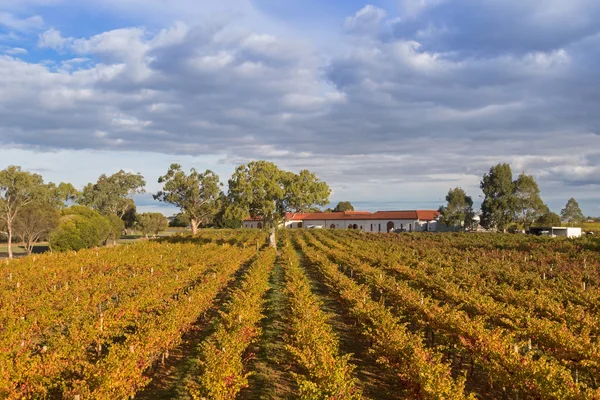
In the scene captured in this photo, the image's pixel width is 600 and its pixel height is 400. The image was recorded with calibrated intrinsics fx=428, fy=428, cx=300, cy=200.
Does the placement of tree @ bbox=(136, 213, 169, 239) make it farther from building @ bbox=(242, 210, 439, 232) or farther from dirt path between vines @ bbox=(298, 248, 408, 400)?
dirt path between vines @ bbox=(298, 248, 408, 400)

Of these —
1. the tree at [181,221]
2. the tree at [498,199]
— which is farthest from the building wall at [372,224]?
the tree at [181,221]

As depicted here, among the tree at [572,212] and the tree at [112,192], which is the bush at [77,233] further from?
the tree at [572,212]

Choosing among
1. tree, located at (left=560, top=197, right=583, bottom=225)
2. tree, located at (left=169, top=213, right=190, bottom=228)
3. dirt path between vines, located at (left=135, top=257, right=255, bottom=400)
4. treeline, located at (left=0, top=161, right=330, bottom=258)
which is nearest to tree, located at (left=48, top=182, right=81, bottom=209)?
treeline, located at (left=0, top=161, right=330, bottom=258)

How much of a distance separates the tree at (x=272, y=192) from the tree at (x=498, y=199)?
44554 mm

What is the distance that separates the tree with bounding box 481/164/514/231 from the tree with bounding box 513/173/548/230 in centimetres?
117

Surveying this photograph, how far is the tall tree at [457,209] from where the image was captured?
276ft

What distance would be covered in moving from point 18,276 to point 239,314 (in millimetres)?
17973

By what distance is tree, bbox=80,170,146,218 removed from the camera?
96250 mm

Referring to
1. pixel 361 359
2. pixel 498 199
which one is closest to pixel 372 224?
pixel 498 199

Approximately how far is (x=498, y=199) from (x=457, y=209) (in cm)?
1003

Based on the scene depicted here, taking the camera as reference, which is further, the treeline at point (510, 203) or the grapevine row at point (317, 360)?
the treeline at point (510, 203)

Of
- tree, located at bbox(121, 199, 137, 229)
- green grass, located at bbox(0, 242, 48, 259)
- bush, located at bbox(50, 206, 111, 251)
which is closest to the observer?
bush, located at bbox(50, 206, 111, 251)

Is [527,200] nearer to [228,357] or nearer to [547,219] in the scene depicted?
[547,219]

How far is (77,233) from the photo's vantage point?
174 ft
